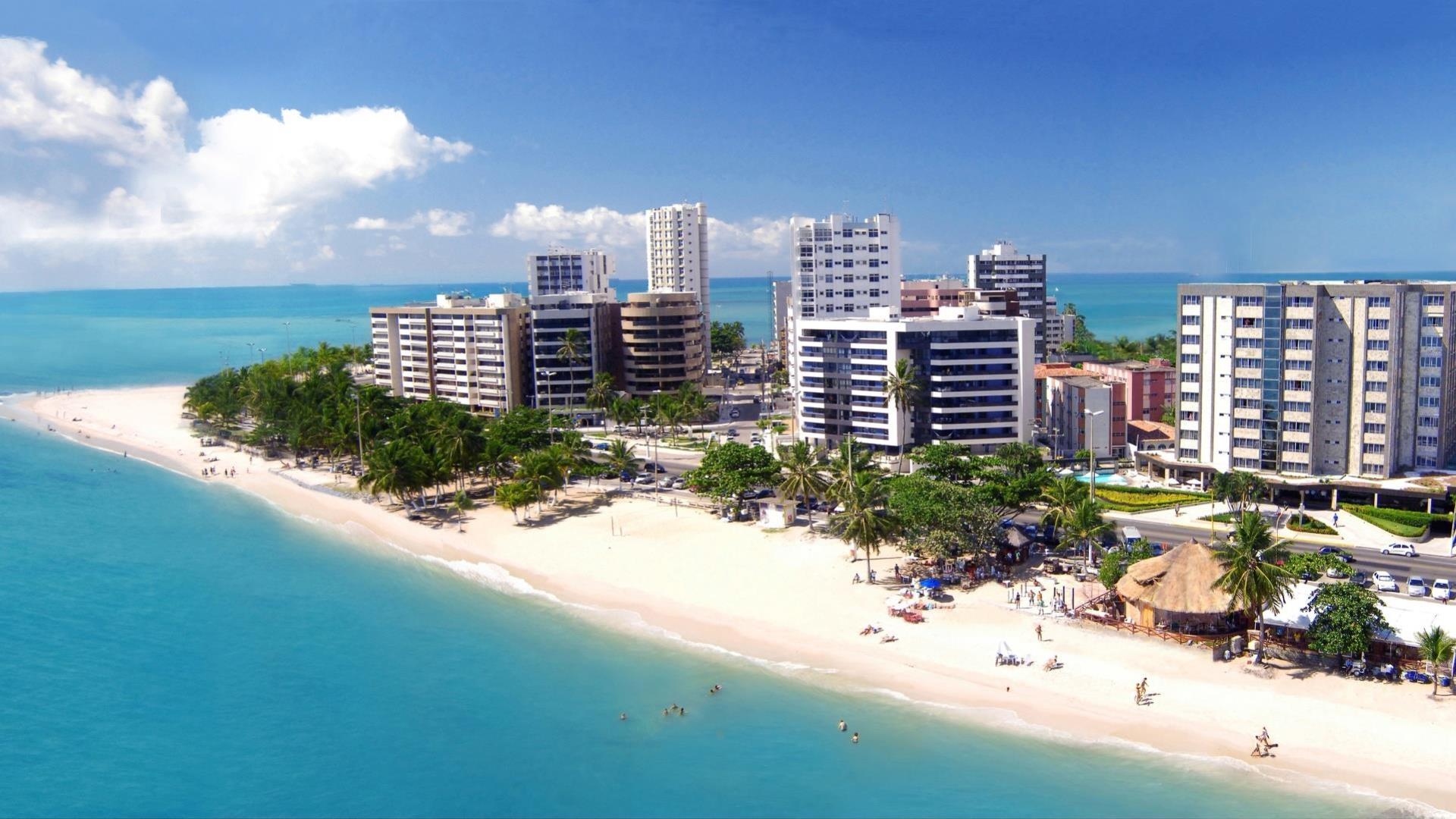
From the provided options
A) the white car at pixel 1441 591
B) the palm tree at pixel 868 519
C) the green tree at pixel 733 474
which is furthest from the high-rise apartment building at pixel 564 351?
the white car at pixel 1441 591

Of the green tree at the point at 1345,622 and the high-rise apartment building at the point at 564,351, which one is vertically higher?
the high-rise apartment building at the point at 564,351

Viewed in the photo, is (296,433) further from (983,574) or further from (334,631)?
(983,574)

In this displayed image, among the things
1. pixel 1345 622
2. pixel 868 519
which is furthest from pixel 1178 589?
pixel 868 519

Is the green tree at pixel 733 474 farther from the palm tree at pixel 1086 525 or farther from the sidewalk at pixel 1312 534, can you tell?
the sidewalk at pixel 1312 534

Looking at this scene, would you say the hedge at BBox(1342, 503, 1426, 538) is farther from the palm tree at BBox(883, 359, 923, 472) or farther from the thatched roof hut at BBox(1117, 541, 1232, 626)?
the palm tree at BBox(883, 359, 923, 472)

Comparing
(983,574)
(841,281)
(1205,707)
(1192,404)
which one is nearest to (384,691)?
(983,574)
